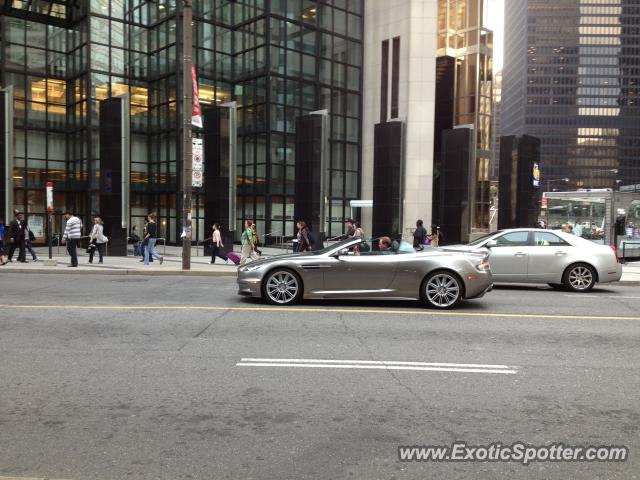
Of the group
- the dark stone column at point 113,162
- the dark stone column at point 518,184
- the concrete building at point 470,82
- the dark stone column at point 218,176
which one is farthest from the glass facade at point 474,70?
the dark stone column at point 113,162

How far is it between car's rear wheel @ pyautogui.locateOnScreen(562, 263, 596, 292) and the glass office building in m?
22.0

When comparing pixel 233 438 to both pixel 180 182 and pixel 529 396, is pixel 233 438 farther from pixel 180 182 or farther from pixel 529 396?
pixel 180 182

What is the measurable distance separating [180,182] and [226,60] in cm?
836

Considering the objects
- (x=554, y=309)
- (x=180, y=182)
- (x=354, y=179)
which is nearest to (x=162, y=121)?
(x=180, y=182)

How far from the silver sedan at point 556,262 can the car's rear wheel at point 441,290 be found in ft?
10.6

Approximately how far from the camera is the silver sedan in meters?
13.2

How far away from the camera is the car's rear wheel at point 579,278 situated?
1325 centimetres

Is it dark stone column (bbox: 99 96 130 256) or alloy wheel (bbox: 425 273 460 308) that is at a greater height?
dark stone column (bbox: 99 96 130 256)

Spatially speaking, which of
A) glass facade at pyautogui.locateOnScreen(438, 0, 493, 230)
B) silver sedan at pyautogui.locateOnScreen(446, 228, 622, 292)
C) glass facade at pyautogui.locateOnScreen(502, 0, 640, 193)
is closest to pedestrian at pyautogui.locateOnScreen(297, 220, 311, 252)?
silver sedan at pyautogui.locateOnScreen(446, 228, 622, 292)

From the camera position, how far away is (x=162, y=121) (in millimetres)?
33688

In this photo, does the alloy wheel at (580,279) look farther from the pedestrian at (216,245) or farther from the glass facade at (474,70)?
the glass facade at (474,70)

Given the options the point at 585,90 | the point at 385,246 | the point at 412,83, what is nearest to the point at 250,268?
the point at 385,246

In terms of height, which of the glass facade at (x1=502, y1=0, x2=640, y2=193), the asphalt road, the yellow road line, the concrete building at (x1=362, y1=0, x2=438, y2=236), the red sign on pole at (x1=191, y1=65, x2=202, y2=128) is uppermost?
the glass facade at (x1=502, y1=0, x2=640, y2=193)

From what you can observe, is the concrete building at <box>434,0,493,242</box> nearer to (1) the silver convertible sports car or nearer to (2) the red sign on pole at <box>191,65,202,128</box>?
(2) the red sign on pole at <box>191,65,202,128</box>
